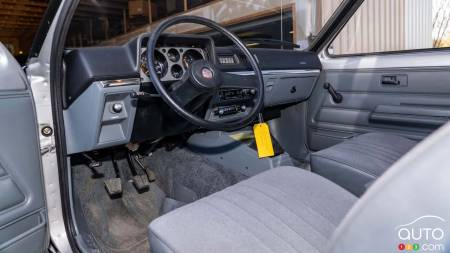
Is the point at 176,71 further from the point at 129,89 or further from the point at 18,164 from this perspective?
the point at 18,164

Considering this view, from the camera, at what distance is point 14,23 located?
70.0 inches

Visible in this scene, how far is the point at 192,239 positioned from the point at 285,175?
18.5 inches

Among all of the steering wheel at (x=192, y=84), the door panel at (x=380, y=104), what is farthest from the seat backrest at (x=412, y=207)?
the door panel at (x=380, y=104)

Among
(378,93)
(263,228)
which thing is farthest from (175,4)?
(263,228)

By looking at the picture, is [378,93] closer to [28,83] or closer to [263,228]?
[263,228]

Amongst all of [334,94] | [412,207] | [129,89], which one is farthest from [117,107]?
[334,94]

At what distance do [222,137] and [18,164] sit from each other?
4.18 ft

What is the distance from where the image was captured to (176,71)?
5.14 feet

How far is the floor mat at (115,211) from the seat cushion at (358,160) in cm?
90

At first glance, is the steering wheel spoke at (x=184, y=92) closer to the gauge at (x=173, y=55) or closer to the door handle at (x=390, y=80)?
the gauge at (x=173, y=55)

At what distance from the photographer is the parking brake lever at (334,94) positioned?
224 centimetres

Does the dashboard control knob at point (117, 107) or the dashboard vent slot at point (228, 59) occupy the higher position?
the dashboard vent slot at point (228, 59)

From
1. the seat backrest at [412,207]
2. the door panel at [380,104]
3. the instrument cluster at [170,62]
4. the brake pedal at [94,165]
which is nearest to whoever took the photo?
the seat backrest at [412,207]

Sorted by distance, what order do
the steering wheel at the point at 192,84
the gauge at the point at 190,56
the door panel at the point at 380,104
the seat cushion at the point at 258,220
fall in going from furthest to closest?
the door panel at the point at 380,104 < the gauge at the point at 190,56 < the steering wheel at the point at 192,84 < the seat cushion at the point at 258,220
